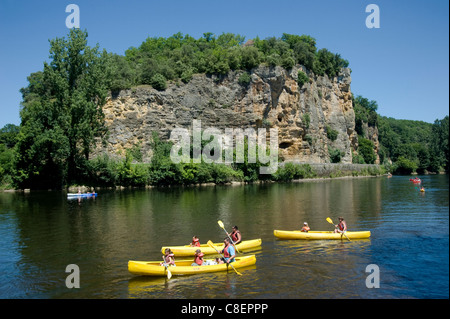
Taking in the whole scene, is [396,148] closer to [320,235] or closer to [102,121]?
[102,121]

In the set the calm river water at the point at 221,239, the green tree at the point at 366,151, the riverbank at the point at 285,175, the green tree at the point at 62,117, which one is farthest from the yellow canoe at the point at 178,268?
the green tree at the point at 366,151

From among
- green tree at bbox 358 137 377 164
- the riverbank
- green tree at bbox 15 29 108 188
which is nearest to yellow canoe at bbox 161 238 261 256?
the riverbank

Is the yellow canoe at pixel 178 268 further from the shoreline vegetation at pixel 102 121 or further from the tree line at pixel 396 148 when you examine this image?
the tree line at pixel 396 148

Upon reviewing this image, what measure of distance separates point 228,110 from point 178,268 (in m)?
52.9

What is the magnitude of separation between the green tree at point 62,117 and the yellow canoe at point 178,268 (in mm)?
37662

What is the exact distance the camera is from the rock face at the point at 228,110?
2432 inches

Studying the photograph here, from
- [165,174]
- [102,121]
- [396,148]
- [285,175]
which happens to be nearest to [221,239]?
[165,174]

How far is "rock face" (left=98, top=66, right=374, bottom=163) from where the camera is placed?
61781 mm

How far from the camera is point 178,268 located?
601 inches

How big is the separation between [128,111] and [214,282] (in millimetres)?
51476

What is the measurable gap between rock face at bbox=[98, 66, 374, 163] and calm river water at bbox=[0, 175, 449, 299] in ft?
94.2

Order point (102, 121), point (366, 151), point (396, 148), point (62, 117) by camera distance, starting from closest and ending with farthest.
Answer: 1. point (62, 117)
2. point (102, 121)
3. point (366, 151)
4. point (396, 148)

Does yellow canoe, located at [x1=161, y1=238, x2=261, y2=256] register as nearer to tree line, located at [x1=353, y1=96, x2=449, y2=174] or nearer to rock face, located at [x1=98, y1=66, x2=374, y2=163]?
rock face, located at [x1=98, y1=66, x2=374, y2=163]
